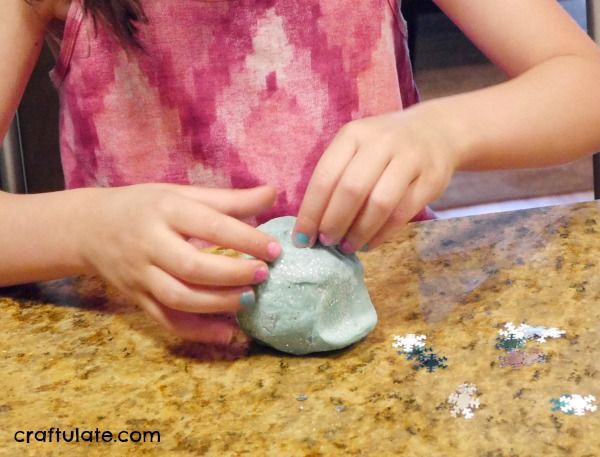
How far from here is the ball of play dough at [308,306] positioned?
0.65 m

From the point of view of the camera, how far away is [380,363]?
64 cm

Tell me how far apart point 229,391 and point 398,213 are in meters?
0.22

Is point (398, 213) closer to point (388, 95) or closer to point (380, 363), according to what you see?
point (380, 363)

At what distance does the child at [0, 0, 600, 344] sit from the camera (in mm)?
777

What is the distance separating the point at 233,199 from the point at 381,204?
134mm

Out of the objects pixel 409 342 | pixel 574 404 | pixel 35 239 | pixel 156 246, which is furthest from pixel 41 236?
pixel 574 404

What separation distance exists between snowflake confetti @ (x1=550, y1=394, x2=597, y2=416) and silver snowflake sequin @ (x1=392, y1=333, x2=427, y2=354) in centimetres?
13

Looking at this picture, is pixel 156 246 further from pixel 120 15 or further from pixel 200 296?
pixel 120 15

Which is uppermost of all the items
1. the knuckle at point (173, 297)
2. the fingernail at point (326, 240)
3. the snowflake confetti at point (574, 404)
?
the fingernail at point (326, 240)

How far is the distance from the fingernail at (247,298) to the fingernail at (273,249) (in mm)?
38

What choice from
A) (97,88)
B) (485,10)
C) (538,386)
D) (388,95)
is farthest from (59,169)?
(538,386)

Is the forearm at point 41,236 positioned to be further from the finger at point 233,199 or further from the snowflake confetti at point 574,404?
the snowflake confetti at point 574,404

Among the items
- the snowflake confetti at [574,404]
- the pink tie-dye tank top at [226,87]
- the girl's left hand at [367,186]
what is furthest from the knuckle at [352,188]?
the pink tie-dye tank top at [226,87]

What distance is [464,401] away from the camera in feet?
1.88
